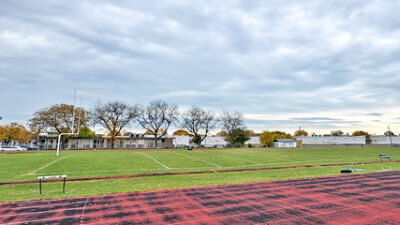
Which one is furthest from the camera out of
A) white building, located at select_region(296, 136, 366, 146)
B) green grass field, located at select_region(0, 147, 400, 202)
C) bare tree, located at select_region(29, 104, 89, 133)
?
white building, located at select_region(296, 136, 366, 146)

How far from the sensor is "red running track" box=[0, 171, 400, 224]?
8.19 metres

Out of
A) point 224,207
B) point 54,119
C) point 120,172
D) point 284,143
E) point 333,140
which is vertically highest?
point 54,119

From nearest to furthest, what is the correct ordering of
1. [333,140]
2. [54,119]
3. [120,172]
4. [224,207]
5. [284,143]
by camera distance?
[224,207], [120,172], [54,119], [284,143], [333,140]

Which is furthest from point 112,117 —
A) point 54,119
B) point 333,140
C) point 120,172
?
point 333,140

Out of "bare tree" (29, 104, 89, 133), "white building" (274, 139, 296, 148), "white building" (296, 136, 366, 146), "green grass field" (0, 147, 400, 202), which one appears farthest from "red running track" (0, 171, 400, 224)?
"white building" (296, 136, 366, 146)

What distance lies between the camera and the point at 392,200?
10.6 meters

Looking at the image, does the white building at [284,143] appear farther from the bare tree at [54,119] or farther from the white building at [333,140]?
the bare tree at [54,119]

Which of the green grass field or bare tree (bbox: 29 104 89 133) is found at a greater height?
bare tree (bbox: 29 104 89 133)

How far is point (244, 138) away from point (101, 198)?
8218 cm

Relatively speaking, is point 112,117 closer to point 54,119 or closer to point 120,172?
point 54,119

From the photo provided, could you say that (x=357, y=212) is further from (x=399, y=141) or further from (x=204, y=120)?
(x=399, y=141)

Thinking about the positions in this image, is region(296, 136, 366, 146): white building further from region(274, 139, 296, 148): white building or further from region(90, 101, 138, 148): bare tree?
region(90, 101, 138, 148): bare tree

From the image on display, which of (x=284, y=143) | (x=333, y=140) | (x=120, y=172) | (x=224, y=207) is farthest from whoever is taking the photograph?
(x=333, y=140)

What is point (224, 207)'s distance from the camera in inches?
378
